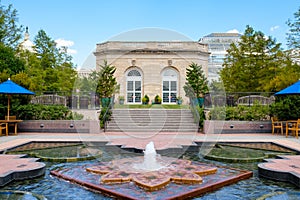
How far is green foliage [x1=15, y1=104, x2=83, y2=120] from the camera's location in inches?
616

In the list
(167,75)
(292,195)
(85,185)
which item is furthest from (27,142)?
(167,75)

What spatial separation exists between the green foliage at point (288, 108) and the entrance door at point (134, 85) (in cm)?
1485

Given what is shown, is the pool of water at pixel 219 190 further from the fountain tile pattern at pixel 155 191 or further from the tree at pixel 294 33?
the tree at pixel 294 33

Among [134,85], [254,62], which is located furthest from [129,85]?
[254,62]

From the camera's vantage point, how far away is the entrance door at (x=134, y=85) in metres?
28.3

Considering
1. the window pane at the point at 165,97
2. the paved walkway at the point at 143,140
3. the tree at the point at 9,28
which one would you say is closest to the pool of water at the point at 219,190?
the paved walkway at the point at 143,140

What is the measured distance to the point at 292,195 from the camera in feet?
17.9

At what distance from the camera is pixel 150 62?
97.9 ft

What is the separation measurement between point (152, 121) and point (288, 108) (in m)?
7.46

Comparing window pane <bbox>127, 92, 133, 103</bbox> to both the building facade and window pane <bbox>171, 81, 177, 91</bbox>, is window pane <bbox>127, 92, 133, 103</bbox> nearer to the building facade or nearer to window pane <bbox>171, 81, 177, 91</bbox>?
window pane <bbox>171, 81, 177, 91</bbox>

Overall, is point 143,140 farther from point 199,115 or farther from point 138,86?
point 138,86

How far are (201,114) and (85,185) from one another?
36.5 ft

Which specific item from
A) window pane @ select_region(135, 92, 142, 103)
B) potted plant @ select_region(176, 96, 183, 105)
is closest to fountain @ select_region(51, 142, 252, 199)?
potted plant @ select_region(176, 96, 183, 105)

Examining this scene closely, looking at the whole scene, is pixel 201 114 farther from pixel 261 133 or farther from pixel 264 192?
pixel 264 192
